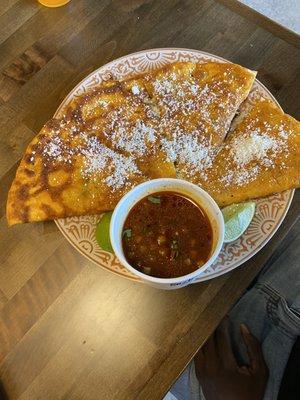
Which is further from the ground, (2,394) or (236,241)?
(236,241)

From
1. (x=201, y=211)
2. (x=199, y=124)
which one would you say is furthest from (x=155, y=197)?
(x=199, y=124)

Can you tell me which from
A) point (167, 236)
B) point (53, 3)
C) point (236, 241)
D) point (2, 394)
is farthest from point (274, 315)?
point (53, 3)

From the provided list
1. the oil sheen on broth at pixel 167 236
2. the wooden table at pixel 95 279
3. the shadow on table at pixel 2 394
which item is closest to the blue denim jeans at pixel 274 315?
the wooden table at pixel 95 279

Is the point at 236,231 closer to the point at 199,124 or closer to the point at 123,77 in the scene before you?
the point at 199,124

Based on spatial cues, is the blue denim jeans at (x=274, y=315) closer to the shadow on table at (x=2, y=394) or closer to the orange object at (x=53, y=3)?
the shadow on table at (x=2, y=394)

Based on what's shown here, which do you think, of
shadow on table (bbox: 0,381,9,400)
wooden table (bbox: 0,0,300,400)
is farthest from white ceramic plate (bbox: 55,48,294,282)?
shadow on table (bbox: 0,381,9,400)

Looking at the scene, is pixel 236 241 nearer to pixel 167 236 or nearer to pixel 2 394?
pixel 167 236

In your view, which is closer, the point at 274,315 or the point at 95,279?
the point at 95,279

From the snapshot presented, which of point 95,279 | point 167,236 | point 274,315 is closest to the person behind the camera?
point 167,236
